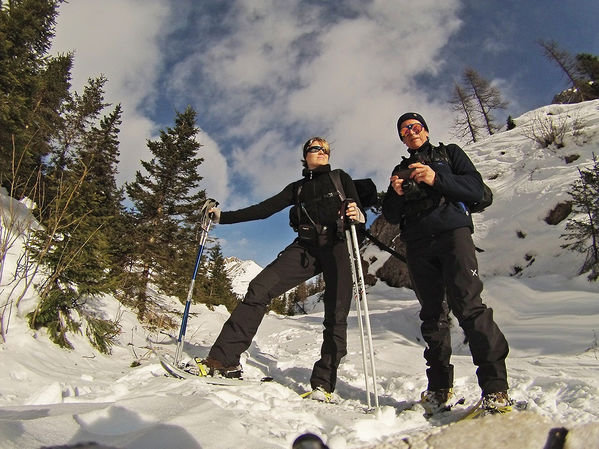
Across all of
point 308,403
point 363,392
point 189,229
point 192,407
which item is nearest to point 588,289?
point 363,392

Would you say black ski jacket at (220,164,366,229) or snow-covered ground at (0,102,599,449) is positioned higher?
black ski jacket at (220,164,366,229)

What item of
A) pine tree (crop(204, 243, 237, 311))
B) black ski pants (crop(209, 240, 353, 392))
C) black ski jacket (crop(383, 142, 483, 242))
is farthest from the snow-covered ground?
pine tree (crop(204, 243, 237, 311))

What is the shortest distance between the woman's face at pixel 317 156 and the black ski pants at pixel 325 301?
3.39 ft

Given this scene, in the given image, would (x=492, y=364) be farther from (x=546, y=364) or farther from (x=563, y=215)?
(x=563, y=215)

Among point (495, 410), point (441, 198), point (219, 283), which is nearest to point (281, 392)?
point (495, 410)

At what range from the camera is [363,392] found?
11.9 feet

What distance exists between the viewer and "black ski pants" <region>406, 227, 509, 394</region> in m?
2.25

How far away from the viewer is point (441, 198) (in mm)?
2824

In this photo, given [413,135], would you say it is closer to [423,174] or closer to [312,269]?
[423,174]

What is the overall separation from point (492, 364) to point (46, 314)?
5167mm

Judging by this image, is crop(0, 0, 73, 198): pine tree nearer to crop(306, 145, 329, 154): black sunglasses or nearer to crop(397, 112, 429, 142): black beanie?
crop(306, 145, 329, 154): black sunglasses

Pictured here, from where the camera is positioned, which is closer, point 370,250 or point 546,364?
point 546,364

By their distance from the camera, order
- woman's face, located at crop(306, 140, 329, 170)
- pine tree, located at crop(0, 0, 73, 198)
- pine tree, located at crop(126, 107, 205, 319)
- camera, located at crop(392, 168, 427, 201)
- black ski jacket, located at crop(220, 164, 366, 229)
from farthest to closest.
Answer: pine tree, located at crop(126, 107, 205, 319), pine tree, located at crop(0, 0, 73, 198), woman's face, located at crop(306, 140, 329, 170), black ski jacket, located at crop(220, 164, 366, 229), camera, located at crop(392, 168, 427, 201)

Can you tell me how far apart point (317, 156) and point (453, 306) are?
233cm
